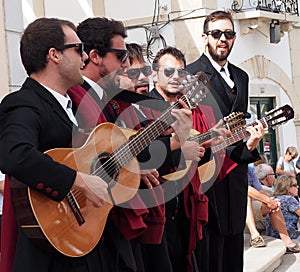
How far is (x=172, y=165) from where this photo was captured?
142 inches

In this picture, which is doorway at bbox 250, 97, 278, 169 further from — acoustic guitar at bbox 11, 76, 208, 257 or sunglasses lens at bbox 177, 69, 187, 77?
acoustic guitar at bbox 11, 76, 208, 257

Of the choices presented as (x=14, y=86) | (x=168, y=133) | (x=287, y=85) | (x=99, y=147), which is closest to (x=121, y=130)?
(x=99, y=147)

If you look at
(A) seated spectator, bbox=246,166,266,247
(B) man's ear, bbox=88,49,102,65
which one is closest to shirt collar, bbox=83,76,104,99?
Answer: (B) man's ear, bbox=88,49,102,65

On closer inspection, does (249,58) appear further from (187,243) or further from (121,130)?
(121,130)

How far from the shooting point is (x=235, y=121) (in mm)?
4281

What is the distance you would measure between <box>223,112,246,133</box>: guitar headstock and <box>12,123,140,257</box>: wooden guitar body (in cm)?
116

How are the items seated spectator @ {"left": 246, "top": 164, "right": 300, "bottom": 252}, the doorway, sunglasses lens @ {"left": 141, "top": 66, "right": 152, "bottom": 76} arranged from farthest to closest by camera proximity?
the doorway < seated spectator @ {"left": 246, "top": 164, "right": 300, "bottom": 252} < sunglasses lens @ {"left": 141, "top": 66, "right": 152, "bottom": 76}

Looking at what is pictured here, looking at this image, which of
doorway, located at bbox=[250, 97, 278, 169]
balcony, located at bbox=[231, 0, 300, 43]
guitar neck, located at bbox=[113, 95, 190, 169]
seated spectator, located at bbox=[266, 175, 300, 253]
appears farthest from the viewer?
doorway, located at bbox=[250, 97, 278, 169]

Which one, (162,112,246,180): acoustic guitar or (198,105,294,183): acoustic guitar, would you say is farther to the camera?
(198,105,294,183): acoustic guitar

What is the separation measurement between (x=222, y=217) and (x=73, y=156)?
71.1 inches

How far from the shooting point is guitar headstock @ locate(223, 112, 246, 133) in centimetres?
425

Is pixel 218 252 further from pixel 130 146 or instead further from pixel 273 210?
pixel 273 210

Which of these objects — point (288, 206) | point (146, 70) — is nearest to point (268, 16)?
point (288, 206)

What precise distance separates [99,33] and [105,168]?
2.51 ft
